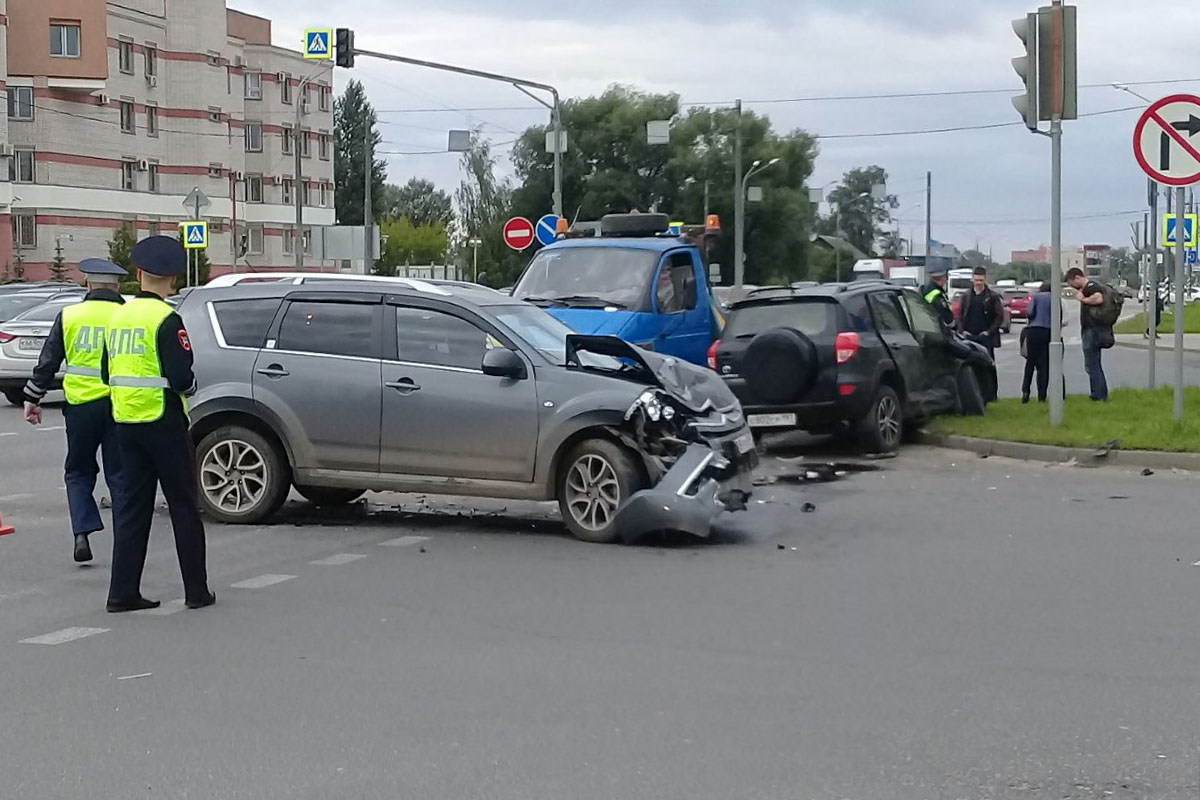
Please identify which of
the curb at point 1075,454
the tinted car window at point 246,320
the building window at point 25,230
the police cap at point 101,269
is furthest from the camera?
the building window at point 25,230

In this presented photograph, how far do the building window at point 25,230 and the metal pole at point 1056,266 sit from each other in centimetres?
5671

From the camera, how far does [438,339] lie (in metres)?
12.0

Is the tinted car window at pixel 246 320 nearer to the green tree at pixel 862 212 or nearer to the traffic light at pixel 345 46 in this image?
the traffic light at pixel 345 46

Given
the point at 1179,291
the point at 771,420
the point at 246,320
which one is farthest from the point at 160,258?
the point at 1179,291

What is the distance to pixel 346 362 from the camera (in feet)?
39.8

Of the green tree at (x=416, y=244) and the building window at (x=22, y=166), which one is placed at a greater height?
the building window at (x=22, y=166)

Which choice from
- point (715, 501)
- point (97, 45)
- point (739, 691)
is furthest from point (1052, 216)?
point (97, 45)

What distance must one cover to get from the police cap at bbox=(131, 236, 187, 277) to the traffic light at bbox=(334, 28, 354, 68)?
2280 centimetres

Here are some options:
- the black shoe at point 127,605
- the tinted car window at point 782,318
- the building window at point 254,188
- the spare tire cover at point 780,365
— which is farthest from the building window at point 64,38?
the black shoe at point 127,605

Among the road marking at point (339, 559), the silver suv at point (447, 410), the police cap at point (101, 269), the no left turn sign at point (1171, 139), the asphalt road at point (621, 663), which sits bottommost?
the road marking at point (339, 559)

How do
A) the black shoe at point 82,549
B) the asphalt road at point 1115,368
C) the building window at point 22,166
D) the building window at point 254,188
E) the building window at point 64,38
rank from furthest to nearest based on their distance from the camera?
the building window at point 254,188 → the building window at point 64,38 → the building window at point 22,166 → the asphalt road at point 1115,368 → the black shoe at point 82,549

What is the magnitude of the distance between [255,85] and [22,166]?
21.6 metres

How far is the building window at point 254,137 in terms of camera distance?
287 ft

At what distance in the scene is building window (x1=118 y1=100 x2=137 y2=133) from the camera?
241 feet
